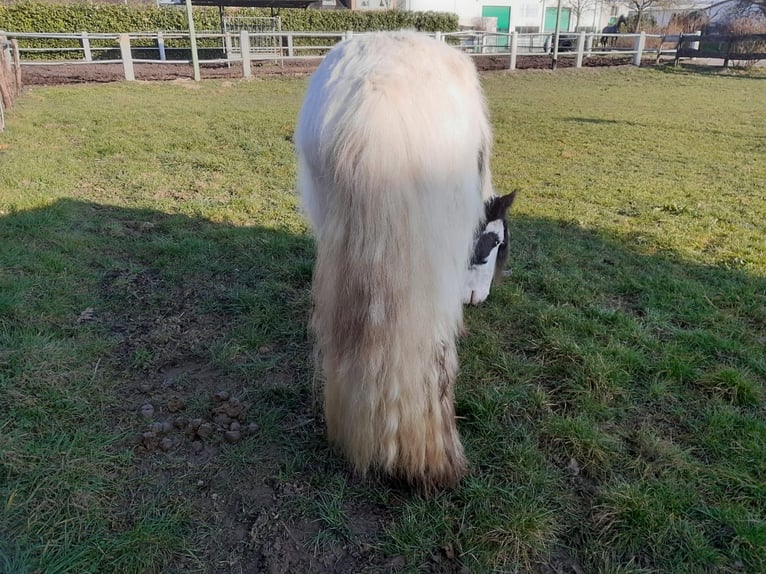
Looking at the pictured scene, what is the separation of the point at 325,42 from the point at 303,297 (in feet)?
65.3

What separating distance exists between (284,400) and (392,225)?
4.18 feet

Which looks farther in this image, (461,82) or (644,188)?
(644,188)

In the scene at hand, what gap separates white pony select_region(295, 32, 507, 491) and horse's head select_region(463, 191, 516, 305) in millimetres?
1071

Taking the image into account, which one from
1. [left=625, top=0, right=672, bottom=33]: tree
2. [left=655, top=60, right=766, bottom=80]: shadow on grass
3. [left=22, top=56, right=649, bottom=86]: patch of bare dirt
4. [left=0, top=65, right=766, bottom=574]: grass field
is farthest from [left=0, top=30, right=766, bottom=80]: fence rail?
[left=0, top=65, right=766, bottom=574]: grass field

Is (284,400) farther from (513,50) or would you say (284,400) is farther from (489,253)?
(513,50)

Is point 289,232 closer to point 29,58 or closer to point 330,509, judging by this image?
point 330,509

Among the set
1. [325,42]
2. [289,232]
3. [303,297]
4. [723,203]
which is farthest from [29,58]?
A: [723,203]

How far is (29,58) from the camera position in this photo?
16.4 m

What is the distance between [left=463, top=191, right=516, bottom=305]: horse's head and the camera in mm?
2803

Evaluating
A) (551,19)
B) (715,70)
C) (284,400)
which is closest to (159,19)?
(715,70)

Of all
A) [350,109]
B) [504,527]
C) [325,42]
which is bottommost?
[504,527]

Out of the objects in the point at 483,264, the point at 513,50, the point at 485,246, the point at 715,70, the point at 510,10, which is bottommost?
the point at 483,264

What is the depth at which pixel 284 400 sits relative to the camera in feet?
7.79

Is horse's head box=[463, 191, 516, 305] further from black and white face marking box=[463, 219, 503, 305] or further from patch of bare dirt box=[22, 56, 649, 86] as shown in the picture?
patch of bare dirt box=[22, 56, 649, 86]
